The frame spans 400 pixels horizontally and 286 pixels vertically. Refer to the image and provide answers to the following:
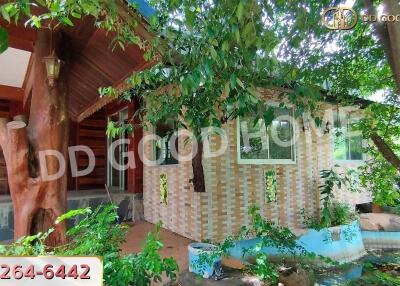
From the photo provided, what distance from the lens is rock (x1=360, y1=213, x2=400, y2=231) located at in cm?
726

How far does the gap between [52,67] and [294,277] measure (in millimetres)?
3671

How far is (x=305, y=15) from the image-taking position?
6.66ft

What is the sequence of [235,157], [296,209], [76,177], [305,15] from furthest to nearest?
[76,177]
[296,209]
[235,157]
[305,15]

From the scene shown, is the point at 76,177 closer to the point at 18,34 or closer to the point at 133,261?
the point at 18,34

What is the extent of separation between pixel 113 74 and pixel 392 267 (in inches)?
247

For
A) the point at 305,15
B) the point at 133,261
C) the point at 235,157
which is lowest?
the point at 133,261

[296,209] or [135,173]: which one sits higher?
[135,173]

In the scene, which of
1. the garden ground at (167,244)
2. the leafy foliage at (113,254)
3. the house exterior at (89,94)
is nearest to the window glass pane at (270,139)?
the garden ground at (167,244)

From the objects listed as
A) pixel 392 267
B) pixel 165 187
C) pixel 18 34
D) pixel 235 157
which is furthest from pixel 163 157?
pixel 392 267

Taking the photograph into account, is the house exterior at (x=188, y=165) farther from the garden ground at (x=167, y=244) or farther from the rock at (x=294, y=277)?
the rock at (x=294, y=277)

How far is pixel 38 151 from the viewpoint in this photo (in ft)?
9.12

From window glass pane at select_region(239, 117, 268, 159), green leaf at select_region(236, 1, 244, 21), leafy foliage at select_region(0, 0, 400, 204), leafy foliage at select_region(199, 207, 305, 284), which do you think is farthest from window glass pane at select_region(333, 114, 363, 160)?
green leaf at select_region(236, 1, 244, 21)

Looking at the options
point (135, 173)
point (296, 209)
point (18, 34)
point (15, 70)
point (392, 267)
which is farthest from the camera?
point (135, 173)

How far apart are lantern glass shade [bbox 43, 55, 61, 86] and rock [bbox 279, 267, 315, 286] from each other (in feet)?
11.3
